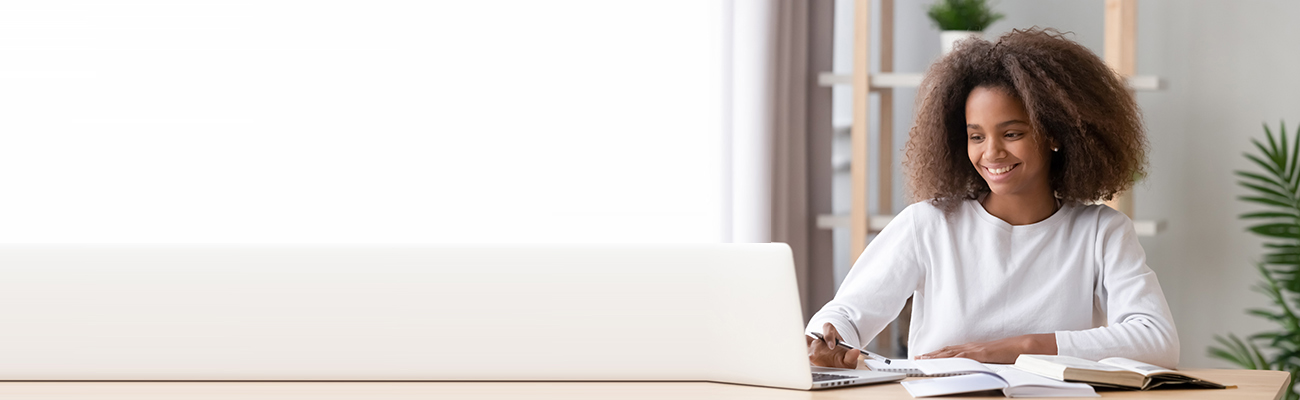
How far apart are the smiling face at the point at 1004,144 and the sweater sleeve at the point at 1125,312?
0.15m

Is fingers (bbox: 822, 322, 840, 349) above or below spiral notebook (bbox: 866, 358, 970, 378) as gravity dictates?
above

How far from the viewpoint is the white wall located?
2697 mm

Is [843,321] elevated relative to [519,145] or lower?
lower

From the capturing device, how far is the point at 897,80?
253cm

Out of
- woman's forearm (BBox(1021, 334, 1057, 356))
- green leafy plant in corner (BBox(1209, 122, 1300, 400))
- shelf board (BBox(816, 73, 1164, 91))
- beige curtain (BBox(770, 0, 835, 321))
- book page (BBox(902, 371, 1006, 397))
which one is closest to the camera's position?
book page (BBox(902, 371, 1006, 397))

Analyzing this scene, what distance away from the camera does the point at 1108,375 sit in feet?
3.38

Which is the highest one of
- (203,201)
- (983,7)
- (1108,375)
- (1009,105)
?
(983,7)

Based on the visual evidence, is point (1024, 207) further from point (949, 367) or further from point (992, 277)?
point (949, 367)

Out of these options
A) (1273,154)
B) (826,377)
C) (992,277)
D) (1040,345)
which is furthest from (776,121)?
(826,377)

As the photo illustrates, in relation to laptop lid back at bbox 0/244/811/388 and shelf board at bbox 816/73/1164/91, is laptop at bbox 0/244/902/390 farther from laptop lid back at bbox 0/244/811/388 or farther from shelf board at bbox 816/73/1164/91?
shelf board at bbox 816/73/1164/91

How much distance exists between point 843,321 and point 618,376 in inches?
27.1

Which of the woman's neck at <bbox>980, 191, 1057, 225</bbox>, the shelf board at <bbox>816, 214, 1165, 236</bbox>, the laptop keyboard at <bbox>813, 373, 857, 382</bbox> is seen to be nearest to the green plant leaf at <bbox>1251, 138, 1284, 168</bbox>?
the shelf board at <bbox>816, 214, 1165, 236</bbox>

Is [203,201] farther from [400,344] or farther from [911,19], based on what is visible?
[911,19]

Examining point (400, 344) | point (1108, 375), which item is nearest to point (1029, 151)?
point (1108, 375)
